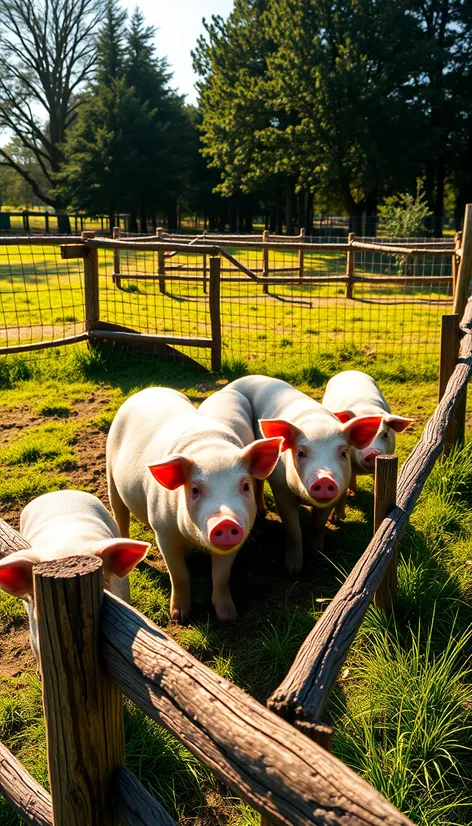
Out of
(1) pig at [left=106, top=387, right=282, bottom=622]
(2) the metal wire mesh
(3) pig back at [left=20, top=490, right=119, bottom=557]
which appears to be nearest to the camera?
(3) pig back at [left=20, top=490, right=119, bottom=557]

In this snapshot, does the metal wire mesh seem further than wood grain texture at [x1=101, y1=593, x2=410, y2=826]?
Yes

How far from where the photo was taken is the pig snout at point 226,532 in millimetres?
2941

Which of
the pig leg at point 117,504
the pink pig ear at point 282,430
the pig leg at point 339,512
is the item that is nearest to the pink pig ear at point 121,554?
the pink pig ear at point 282,430

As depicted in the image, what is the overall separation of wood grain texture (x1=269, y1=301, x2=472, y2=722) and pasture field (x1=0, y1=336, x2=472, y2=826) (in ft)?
1.54

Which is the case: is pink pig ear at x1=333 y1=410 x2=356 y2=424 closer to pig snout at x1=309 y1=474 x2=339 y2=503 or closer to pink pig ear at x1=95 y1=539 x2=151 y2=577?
pig snout at x1=309 y1=474 x2=339 y2=503

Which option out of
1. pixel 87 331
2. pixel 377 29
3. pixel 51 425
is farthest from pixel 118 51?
pixel 51 425

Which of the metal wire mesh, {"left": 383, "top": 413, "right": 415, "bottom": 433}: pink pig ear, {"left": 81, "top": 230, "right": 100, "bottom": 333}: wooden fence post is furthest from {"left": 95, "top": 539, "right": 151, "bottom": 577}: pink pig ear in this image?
{"left": 81, "top": 230, "right": 100, "bottom": 333}: wooden fence post

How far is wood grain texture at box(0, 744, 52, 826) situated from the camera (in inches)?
79.7

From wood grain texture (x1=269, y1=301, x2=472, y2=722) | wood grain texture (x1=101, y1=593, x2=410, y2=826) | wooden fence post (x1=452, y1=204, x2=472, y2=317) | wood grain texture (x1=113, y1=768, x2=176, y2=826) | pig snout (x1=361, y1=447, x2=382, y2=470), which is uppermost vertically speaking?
wooden fence post (x1=452, y1=204, x2=472, y2=317)

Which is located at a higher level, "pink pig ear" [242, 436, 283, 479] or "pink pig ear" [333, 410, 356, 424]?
"pink pig ear" [242, 436, 283, 479]

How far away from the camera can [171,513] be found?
3613 mm

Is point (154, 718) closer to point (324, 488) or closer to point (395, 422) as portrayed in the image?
point (324, 488)

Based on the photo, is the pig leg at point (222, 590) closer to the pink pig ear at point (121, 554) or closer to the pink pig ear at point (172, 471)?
the pink pig ear at point (172, 471)

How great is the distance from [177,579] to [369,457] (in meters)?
1.60
